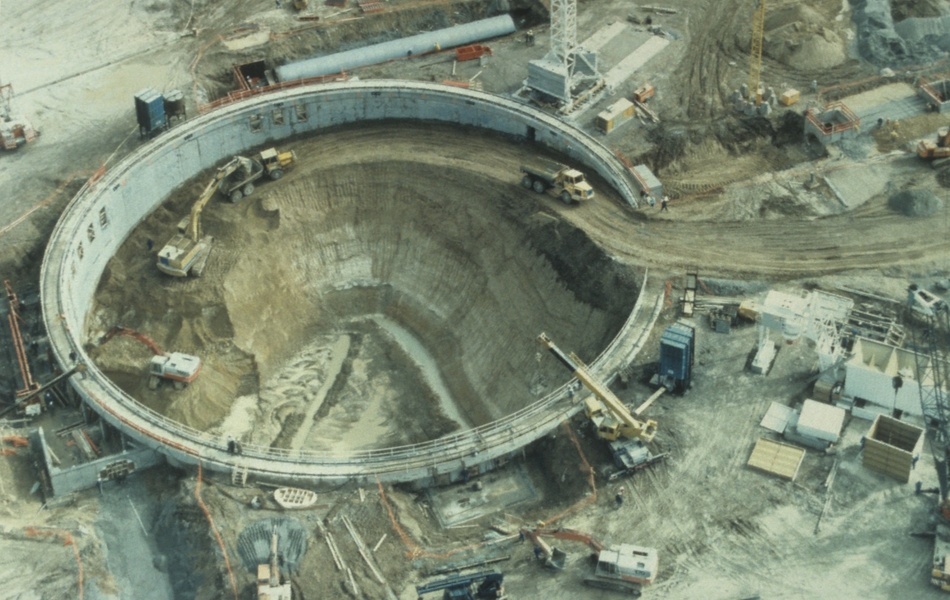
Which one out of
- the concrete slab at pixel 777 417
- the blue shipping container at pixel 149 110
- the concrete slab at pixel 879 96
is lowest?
the concrete slab at pixel 777 417

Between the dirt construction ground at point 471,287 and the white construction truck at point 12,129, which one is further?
the white construction truck at point 12,129

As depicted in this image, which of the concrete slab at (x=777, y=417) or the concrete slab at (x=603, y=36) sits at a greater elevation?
the concrete slab at (x=603, y=36)

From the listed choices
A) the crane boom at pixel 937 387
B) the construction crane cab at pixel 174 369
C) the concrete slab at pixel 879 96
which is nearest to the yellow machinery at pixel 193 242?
the construction crane cab at pixel 174 369

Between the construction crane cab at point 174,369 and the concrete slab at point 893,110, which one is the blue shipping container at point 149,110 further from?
the concrete slab at point 893,110

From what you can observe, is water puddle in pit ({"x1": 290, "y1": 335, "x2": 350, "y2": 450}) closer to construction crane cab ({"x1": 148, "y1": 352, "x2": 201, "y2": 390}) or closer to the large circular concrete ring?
the large circular concrete ring

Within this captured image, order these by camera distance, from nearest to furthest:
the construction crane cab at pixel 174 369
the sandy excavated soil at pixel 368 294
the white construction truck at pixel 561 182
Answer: the construction crane cab at pixel 174 369, the sandy excavated soil at pixel 368 294, the white construction truck at pixel 561 182

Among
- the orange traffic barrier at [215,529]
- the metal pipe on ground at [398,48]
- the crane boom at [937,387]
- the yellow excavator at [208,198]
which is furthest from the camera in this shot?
the metal pipe on ground at [398,48]

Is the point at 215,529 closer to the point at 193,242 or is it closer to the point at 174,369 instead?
the point at 174,369
